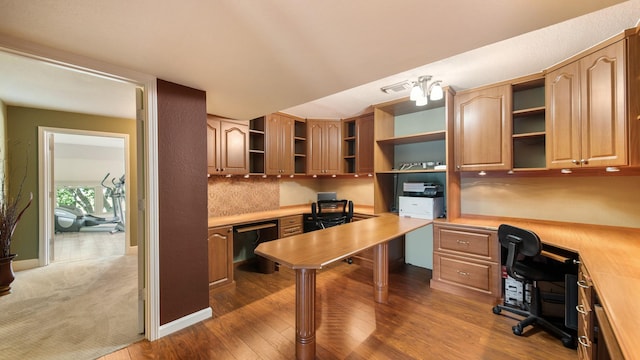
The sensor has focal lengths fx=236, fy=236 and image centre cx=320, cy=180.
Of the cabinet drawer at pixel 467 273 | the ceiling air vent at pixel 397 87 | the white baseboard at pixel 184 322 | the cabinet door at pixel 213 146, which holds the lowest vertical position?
the white baseboard at pixel 184 322

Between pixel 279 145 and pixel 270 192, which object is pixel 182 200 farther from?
pixel 270 192

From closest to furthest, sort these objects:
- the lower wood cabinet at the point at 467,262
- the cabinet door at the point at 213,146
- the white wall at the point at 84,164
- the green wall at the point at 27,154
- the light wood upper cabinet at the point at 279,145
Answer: the lower wood cabinet at the point at 467,262
the cabinet door at the point at 213,146
the green wall at the point at 27,154
the light wood upper cabinet at the point at 279,145
the white wall at the point at 84,164

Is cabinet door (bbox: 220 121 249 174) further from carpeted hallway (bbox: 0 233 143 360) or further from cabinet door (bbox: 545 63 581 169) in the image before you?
cabinet door (bbox: 545 63 581 169)

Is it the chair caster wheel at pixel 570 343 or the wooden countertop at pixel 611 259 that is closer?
the wooden countertop at pixel 611 259

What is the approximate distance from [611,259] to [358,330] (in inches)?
71.7

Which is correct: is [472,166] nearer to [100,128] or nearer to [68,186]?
[100,128]

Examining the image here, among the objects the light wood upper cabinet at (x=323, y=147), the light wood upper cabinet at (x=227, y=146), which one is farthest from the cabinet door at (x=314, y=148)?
the light wood upper cabinet at (x=227, y=146)

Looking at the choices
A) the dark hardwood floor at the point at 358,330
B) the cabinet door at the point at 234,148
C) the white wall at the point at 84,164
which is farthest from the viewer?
the white wall at the point at 84,164

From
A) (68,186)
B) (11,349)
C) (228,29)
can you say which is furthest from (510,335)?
(68,186)

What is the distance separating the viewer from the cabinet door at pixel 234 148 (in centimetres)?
324

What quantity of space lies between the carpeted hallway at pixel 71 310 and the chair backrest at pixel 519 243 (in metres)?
3.31

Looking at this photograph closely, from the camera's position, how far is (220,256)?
283cm

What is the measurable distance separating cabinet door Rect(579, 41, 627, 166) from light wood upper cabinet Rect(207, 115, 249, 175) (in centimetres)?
364

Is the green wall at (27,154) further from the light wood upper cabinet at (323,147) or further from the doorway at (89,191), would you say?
the light wood upper cabinet at (323,147)
